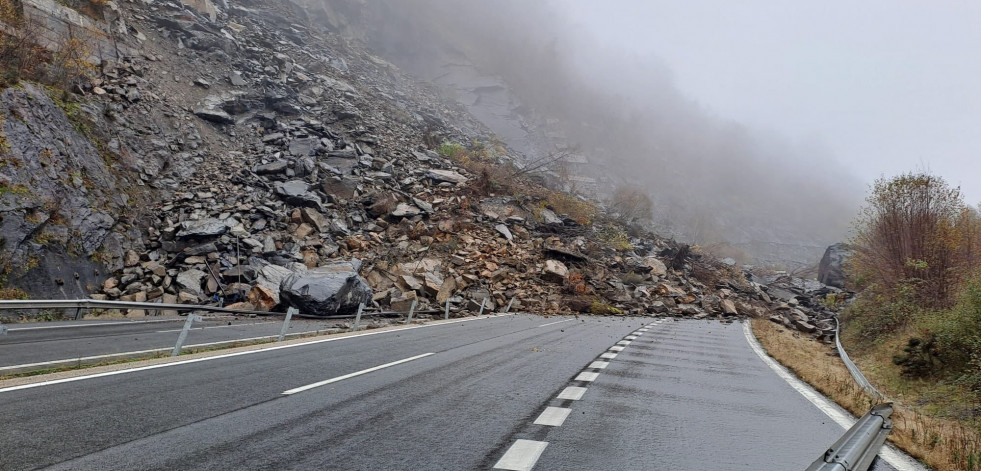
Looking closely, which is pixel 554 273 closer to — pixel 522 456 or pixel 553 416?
pixel 553 416

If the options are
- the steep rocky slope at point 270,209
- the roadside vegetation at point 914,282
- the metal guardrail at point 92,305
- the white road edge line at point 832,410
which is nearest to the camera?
the white road edge line at point 832,410

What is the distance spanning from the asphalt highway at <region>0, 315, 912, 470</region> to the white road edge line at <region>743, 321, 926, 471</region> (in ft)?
0.64

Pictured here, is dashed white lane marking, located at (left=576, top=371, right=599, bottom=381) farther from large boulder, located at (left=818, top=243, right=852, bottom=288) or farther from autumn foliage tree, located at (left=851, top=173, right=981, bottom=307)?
large boulder, located at (left=818, top=243, right=852, bottom=288)

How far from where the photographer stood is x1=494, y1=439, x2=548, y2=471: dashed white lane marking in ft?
11.4

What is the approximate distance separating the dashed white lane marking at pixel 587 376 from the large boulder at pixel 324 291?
13384 mm

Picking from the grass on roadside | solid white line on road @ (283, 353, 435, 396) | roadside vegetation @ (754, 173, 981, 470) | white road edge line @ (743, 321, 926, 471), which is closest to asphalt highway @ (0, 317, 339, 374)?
solid white line on road @ (283, 353, 435, 396)

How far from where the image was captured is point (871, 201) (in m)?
19.3

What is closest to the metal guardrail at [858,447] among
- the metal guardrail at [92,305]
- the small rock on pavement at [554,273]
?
the metal guardrail at [92,305]

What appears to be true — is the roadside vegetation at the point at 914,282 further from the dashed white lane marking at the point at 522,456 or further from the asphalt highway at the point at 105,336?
the asphalt highway at the point at 105,336

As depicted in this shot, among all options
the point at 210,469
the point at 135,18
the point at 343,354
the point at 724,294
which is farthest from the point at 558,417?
the point at 135,18

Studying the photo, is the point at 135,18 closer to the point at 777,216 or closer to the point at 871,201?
the point at 871,201

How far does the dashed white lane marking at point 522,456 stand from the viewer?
3472mm

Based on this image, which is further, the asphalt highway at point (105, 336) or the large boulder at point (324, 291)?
the large boulder at point (324, 291)

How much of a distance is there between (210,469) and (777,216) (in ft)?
456
